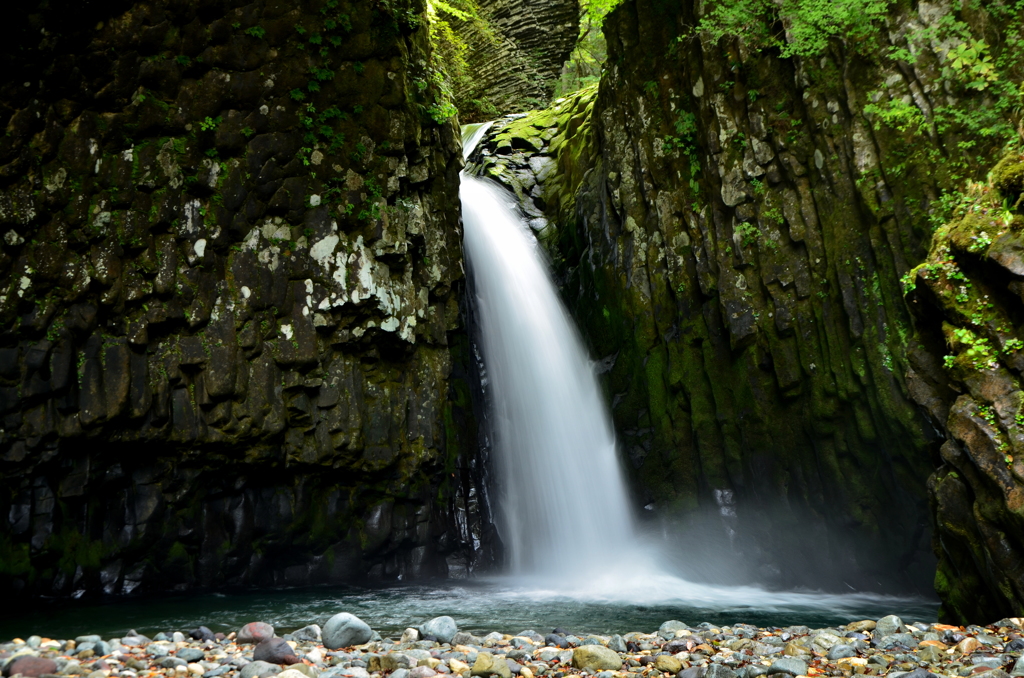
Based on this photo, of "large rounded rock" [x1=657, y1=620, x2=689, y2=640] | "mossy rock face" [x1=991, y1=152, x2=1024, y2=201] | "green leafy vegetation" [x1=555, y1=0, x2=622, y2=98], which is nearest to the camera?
"large rounded rock" [x1=657, y1=620, x2=689, y2=640]

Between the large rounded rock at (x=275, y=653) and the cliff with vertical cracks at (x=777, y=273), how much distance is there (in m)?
6.77

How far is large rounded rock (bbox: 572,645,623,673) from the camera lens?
4328 millimetres

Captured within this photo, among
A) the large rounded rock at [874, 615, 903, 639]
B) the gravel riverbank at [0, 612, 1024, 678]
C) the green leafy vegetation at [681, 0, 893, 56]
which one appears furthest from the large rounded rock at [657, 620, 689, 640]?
the green leafy vegetation at [681, 0, 893, 56]

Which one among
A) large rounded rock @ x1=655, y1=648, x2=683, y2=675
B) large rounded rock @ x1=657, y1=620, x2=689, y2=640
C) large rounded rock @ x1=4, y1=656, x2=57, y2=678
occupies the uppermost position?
large rounded rock @ x1=4, y1=656, x2=57, y2=678

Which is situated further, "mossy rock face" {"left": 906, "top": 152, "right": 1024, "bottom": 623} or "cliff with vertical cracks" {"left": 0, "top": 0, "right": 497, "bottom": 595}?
"cliff with vertical cracks" {"left": 0, "top": 0, "right": 497, "bottom": 595}

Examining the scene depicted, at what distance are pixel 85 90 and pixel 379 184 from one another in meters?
3.89

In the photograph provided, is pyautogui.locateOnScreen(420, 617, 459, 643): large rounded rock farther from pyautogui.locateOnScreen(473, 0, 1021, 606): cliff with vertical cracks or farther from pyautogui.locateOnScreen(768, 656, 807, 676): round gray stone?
pyautogui.locateOnScreen(473, 0, 1021, 606): cliff with vertical cracks

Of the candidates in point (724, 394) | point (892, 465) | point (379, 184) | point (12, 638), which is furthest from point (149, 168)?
point (892, 465)

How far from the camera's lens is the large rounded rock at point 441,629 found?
531 centimetres

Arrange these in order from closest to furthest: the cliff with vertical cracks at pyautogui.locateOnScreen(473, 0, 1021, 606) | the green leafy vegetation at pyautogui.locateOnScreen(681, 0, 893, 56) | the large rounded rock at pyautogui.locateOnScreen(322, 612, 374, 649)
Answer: the large rounded rock at pyautogui.locateOnScreen(322, 612, 374, 649)
the cliff with vertical cracks at pyautogui.locateOnScreen(473, 0, 1021, 606)
the green leafy vegetation at pyautogui.locateOnScreen(681, 0, 893, 56)

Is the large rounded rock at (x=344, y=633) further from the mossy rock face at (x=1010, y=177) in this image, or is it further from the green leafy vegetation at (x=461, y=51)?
the green leafy vegetation at (x=461, y=51)

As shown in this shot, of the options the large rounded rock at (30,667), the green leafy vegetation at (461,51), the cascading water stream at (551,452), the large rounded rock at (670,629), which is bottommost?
the large rounded rock at (670,629)

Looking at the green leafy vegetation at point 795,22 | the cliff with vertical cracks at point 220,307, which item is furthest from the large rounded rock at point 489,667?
the green leafy vegetation at point 795,22

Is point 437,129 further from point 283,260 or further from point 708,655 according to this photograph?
point 708,655
